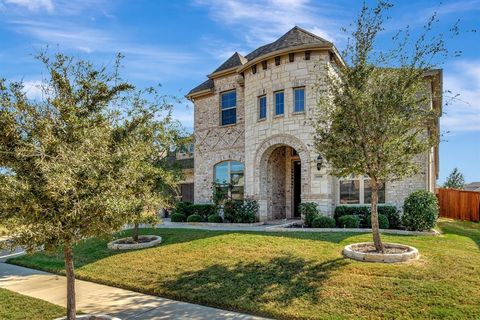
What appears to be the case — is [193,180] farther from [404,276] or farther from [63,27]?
[404,276]

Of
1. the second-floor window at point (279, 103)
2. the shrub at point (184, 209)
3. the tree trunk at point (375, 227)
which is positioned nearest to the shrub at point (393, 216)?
the tree trunk at point (375, 227)

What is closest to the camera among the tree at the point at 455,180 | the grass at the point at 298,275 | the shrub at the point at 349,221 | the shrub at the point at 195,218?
the grass at the point at 298,275

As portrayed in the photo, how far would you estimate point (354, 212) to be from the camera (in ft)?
47.3

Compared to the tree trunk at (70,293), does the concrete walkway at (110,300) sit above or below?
below

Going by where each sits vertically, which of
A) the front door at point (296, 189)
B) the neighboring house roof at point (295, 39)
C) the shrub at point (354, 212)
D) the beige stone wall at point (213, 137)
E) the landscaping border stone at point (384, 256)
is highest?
the neighboring house roof at point (295, 39)

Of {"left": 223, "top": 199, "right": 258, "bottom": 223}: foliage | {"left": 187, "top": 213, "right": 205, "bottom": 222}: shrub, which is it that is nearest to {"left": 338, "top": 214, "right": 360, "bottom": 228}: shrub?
{"left": 223, "top": 199, "right": 258, "bottom": 223}: foliage

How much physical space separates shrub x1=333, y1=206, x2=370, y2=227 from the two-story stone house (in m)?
0.40

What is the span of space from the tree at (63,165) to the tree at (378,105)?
5.22 metres

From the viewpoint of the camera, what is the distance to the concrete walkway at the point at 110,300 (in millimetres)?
6133

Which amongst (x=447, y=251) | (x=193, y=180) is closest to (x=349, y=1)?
(x=447, y=251)

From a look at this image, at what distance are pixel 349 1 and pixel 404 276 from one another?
23.3 ft

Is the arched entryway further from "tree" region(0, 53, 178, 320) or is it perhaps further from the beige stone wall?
"tree" region(0, 53, 178, 320)

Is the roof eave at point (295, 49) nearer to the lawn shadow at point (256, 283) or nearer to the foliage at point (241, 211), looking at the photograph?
the foliage at point (241, 211)

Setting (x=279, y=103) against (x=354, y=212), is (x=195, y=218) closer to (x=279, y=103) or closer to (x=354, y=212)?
(x=279, y=103)
